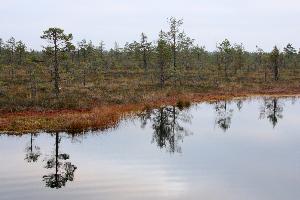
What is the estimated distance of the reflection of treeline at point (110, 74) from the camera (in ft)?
145

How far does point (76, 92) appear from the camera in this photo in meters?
50.0

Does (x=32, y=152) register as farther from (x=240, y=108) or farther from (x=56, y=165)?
(x=240, y=108)

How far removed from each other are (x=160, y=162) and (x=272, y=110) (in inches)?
967

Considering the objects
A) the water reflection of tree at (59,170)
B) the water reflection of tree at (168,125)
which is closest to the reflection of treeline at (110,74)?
the water reflection of tree at (168,125)

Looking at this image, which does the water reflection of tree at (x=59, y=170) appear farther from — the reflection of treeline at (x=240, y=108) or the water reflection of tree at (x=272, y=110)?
the water reflection of tree at (x=272, y=110)

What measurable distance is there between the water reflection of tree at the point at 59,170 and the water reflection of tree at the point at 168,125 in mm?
6356

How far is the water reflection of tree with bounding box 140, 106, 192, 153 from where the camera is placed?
86.5 ft

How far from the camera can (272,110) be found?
42562 mm

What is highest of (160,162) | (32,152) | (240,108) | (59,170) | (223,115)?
(240,108)

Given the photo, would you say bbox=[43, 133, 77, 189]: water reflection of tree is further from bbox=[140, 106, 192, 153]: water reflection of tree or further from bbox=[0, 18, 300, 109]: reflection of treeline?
bbox=[0, 18, 300, 109]: reflection of treeline

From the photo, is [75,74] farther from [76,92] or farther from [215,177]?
[215,177]

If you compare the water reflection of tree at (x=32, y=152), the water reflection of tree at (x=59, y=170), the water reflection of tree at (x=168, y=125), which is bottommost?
the water reflection of tree at (x=59, y=170)

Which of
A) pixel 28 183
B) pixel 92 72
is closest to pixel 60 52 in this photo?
pixel 28 183

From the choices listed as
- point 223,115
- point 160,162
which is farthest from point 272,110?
point 160,162
